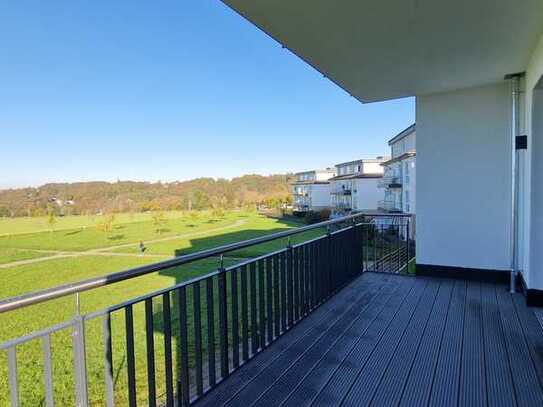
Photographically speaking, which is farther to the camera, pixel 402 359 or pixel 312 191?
pixel 312 191

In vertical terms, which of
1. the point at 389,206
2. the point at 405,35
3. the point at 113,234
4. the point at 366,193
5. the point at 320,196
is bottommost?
the point at 113,234

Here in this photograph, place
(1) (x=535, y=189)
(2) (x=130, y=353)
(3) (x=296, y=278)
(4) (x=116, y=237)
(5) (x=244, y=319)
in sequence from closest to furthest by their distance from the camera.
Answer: (2) (x=130, y=353) < (5) (x=244, y=319) < (3) (x=296, y=278) < (1) (x=535, y=189) < (4) (x=116, y=237)

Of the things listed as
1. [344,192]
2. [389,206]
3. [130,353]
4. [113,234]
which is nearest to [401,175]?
[389,206]

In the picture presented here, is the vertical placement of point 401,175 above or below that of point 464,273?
above

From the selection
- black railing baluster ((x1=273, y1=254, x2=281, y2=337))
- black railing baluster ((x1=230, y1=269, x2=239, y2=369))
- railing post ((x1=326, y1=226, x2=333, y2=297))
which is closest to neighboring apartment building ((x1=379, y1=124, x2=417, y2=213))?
railing post ((x1=326, y1=226, x2=333, y2=297))

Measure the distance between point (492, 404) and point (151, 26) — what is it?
45.9ft

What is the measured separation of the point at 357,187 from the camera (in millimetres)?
33750

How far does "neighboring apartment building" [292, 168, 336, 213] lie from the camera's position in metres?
43.3

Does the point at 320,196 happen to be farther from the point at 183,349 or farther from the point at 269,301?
the point at 183,349

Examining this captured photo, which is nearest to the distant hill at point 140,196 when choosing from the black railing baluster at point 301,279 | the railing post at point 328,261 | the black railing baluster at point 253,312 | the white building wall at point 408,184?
the white building wall at point 408,184

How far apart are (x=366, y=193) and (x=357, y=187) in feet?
3.46

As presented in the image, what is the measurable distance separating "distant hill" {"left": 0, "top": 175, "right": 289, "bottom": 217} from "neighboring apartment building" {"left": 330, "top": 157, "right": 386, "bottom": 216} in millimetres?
6921

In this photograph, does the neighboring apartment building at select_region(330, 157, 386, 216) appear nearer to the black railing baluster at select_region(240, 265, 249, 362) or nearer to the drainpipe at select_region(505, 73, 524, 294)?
the drainpipe at select_region(505, 73, 524, 294)

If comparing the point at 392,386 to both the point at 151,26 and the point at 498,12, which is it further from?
the point at 151,26
